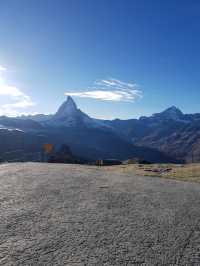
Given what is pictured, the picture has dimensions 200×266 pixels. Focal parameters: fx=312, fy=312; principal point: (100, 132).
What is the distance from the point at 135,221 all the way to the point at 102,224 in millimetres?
1474

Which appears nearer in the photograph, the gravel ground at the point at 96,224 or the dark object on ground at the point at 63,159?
the gravel ground at the point at 96,224

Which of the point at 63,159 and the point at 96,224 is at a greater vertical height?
the point at 63,159

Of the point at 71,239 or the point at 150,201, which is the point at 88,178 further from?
the point at 71,239

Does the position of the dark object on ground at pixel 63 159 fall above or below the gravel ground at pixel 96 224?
above

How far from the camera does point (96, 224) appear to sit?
11836 millimetres

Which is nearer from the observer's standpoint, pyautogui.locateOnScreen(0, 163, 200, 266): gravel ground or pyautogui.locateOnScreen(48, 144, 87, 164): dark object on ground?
pyautogui.locateOnScreen(0, 163, 200, 266): gravel ground

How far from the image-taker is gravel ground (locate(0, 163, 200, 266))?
9.20 metres

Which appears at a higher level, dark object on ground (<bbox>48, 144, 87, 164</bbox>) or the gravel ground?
dark object on ground (<bbox>48, 144, 87, 164</bbox>)

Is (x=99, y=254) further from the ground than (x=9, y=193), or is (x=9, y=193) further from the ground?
(x=9, y=193)

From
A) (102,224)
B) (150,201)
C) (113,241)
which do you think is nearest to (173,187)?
(150,201)

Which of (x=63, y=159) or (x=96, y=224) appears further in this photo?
(x=63, y=159)

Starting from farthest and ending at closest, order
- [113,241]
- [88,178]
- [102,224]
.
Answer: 1. [88,178]
2. [102,224]
3. [113,241]

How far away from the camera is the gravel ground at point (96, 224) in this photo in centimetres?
920

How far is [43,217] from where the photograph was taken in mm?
12477
